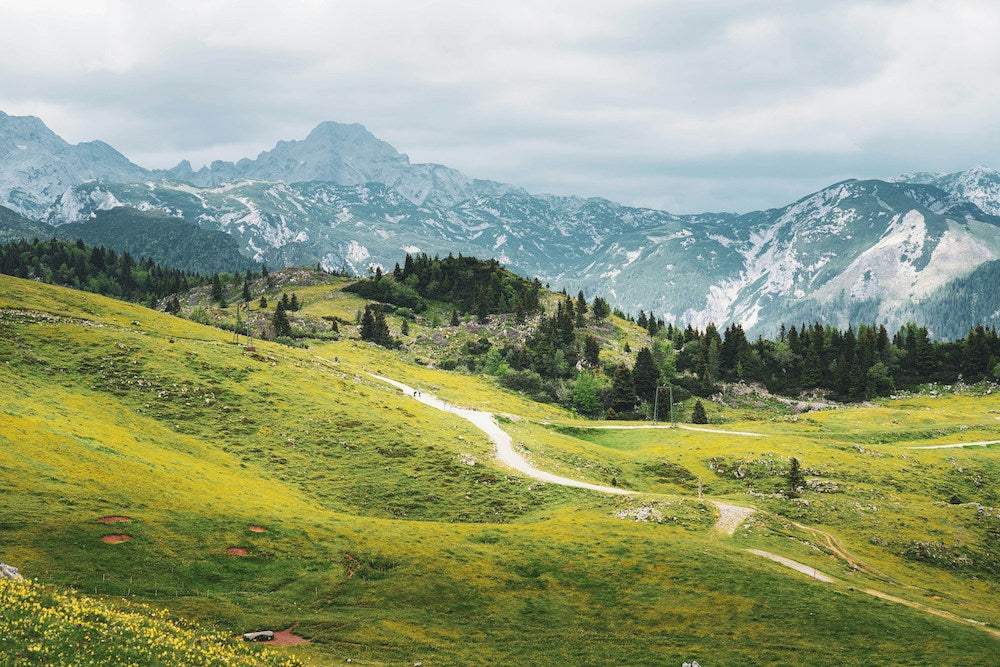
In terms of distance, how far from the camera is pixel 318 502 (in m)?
67.1

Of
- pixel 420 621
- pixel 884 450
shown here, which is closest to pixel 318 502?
pixel 420 621

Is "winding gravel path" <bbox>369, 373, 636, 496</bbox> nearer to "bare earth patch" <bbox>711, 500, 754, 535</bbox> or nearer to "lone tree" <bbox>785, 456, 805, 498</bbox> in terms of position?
"bare earth patch" <bbox>711, 500, 754, 535</bbox>

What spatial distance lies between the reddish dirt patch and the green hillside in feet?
2.55

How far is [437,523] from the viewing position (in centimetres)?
6153

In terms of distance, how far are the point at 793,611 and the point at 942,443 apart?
297 ft

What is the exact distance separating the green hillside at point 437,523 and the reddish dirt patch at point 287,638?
776 millimetres

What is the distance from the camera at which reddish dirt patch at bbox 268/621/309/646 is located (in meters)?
33.3

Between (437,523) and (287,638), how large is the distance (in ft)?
92.0

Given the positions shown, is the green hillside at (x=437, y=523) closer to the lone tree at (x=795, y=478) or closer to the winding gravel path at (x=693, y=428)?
the lone tree at (x=795, y=478)

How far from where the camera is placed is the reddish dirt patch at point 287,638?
3328 centimetres

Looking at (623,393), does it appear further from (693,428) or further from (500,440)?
(500,440)

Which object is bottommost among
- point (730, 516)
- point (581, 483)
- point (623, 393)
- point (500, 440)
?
point (581, 483)

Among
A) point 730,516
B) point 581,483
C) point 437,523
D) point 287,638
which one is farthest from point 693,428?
point 287,638

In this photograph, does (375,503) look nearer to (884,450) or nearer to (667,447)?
(667,447)
